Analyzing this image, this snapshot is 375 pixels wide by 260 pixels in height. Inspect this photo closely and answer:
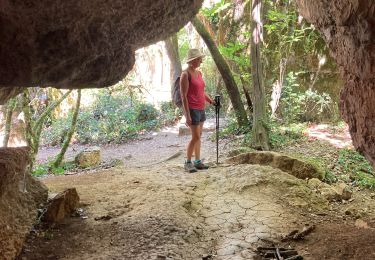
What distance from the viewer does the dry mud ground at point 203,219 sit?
388cm

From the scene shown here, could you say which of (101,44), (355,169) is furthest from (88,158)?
(101,44)

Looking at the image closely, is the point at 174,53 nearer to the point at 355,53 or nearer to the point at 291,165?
the point at 291,165

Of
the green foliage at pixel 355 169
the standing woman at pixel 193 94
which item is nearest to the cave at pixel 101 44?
the standing woman at pixel 193 94

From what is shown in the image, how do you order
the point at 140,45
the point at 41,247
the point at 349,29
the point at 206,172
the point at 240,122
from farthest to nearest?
1. the point at 240,122
2. the point at 206,172
3. the point at 140,45
4. the point at 41,247
5. the point at 349,29

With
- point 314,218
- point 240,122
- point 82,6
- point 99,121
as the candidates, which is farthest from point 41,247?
point 99,121

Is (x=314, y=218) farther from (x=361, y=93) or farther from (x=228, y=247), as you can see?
(x=361, y=93)

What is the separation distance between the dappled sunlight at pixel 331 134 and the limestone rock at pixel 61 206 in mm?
5997

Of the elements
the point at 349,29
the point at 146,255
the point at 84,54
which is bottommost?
the point at 146,255

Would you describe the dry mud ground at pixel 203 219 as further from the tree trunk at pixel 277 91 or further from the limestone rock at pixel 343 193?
the tree trunk at pixel 277 91

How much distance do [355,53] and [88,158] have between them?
8450mm

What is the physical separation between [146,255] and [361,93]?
2635mm

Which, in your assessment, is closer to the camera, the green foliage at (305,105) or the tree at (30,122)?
the tree at (30,122)

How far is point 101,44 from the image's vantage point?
12.5 ft

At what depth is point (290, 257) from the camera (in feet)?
12.0
